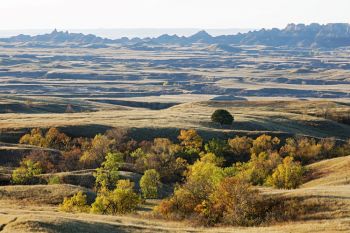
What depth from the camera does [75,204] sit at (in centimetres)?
6253

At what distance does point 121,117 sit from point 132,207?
87.1 metres

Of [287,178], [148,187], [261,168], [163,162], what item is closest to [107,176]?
[148,187]

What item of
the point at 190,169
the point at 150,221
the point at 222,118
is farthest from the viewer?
the point at 222,118

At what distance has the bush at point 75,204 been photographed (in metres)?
58.1

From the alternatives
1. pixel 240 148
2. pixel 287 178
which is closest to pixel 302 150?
pixel 240 148

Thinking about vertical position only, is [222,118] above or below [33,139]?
below

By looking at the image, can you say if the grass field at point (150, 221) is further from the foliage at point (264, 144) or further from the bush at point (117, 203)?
the foliage at point (264, 144)

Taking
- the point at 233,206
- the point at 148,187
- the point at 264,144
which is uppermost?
the point at 233,206

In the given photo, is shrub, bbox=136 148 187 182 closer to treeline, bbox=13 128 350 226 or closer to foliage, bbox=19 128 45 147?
treeline, bbox=13 128 350 226

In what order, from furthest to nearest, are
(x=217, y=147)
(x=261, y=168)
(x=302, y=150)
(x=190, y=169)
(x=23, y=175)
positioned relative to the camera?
(x=302, y=150)
(x=217, y=147)
(x=261, y=168)
(x=190, y=169)
(x=23, y=175)

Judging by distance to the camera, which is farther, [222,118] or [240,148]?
[222,118]

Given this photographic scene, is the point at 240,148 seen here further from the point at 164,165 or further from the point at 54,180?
the point at 54,180

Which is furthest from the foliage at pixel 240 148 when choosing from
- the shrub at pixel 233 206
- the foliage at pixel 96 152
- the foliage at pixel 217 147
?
the shrub at pixel 233 206

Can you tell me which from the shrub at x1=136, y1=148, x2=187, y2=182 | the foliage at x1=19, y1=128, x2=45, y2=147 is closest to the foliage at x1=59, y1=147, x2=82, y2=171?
the foliage at x1=19, y1=128, x2=45, y2=147
